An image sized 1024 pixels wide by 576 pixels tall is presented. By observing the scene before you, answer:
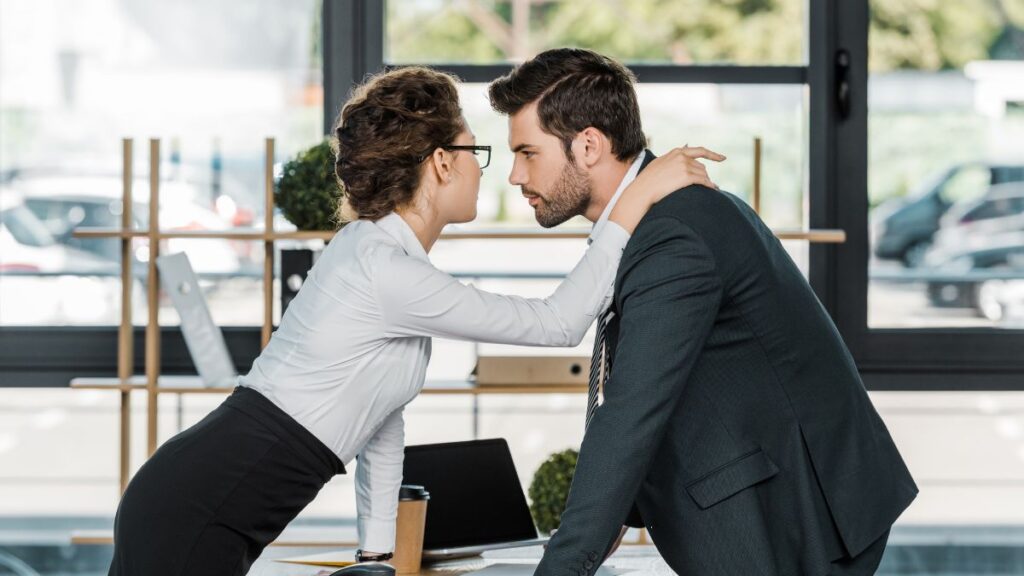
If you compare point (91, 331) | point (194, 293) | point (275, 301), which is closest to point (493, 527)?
point (194, 293)

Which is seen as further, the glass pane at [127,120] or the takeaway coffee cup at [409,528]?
the glass pane at [127,120]

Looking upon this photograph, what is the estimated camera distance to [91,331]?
147 inches

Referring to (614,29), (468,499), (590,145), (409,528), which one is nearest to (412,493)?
(409,528)

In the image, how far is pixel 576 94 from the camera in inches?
72.1

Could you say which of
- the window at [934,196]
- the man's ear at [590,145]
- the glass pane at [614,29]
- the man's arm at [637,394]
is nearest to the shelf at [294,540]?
the man's ear at [590,145]

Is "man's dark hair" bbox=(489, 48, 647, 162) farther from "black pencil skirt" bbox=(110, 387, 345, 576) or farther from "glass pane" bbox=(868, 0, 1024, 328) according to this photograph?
"glass pane" bbox=(868, 0, 1024, 328)

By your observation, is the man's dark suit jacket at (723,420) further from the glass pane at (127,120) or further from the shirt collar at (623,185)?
the glass pane at (127,120)

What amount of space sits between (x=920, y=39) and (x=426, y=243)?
2.30 m

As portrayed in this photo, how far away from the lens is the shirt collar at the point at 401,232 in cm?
193

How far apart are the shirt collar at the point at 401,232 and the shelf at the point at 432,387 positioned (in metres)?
1.29

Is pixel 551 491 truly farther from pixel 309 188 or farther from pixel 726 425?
pixel 726 425

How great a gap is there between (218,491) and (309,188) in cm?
157

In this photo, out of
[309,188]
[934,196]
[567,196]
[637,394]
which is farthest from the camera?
[934,196]

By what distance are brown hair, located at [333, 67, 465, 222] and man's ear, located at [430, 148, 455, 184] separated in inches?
0.5
